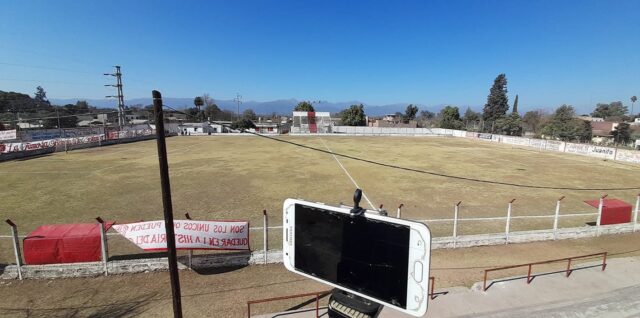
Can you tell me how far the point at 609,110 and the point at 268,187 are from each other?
20931 cm

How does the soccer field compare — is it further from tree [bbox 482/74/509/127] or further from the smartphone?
tree [bbox 482/74/509/127]

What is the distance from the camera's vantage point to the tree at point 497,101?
Result: 115 m

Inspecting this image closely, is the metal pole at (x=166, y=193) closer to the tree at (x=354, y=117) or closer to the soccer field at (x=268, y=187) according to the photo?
the soccer field at (x=268, y=187)

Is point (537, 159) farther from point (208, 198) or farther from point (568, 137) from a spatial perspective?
point (568, 137)

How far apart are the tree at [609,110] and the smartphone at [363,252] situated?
21357 cm

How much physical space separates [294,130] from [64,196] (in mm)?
68455

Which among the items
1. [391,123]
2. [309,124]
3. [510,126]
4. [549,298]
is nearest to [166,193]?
[549,298]

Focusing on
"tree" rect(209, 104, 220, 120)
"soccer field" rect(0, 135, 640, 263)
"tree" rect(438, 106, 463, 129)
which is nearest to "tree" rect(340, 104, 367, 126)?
"tree" rect(438, 106, 463, 129)

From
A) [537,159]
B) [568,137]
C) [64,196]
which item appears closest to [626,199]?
[537,159]

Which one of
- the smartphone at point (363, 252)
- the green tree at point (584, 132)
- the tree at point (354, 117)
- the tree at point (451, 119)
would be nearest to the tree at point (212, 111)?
the tree at point (354, 117)

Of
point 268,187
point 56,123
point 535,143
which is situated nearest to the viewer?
point 268,187

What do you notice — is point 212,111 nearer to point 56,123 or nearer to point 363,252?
point 56,123

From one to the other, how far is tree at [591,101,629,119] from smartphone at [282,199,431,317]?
214 metres

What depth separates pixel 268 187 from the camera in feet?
75.3
